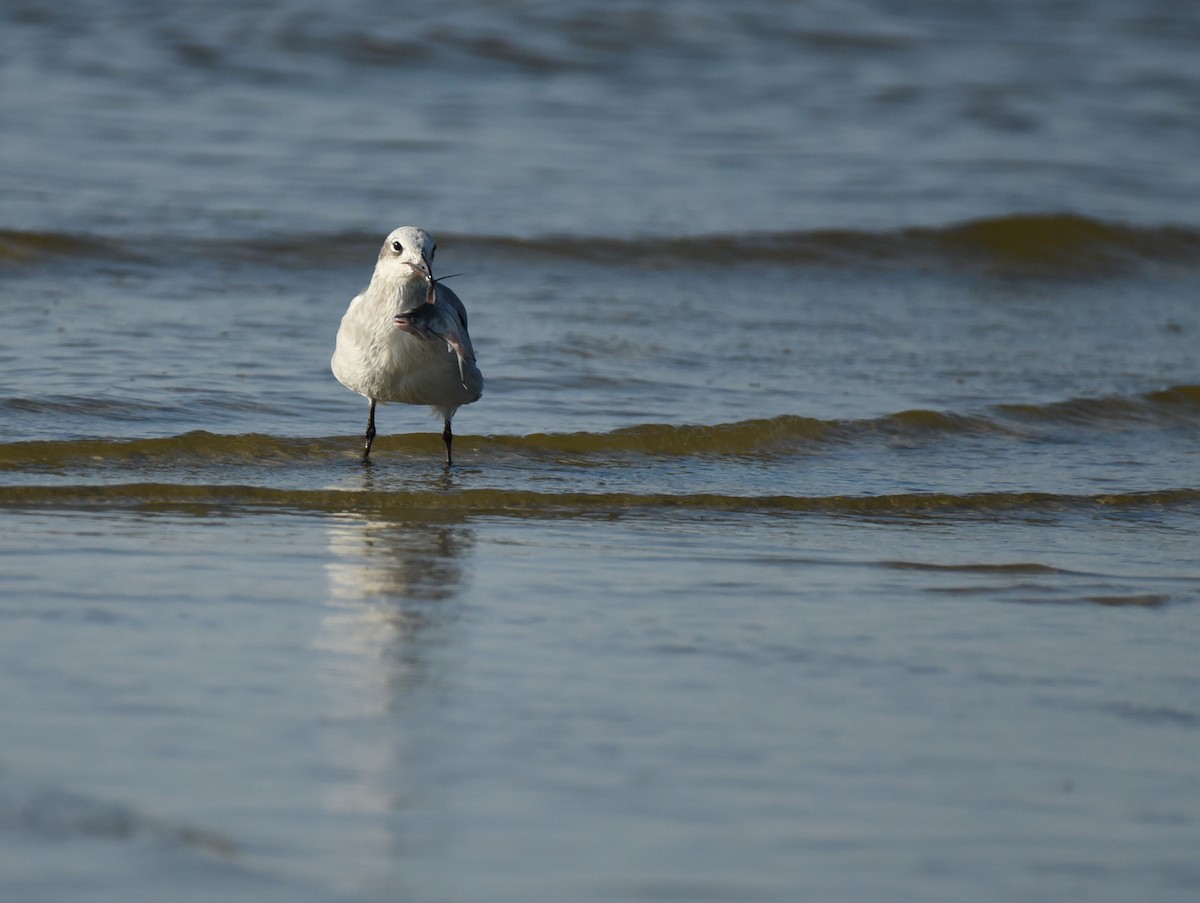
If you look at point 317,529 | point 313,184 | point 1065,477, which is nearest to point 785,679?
point 317,529

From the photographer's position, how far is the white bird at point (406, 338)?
681cm

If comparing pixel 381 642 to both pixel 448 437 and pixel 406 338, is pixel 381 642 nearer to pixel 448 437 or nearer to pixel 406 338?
pixel 406 338

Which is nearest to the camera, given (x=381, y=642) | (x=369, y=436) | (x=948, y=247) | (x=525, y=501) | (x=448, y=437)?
(x=381, y=642)

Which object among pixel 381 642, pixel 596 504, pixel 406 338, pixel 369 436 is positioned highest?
pixel 406 338

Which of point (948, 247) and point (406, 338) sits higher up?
point (948, 247)

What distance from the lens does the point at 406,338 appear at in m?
6.91

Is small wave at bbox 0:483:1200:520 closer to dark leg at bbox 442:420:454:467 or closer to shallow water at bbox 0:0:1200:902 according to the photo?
shallow water at bbox 0:0:1200:902

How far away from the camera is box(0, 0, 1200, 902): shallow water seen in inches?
137

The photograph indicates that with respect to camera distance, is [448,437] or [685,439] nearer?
[448,437]

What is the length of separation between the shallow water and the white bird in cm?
39

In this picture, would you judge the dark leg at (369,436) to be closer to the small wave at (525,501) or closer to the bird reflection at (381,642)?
the small wave at (525,501)

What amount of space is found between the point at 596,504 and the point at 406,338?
3.27ft

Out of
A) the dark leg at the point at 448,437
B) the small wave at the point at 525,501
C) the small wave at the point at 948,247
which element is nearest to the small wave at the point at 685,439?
the dark leg at the point at 448,437

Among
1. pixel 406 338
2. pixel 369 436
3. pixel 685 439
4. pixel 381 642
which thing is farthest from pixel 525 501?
pixel 381 642
